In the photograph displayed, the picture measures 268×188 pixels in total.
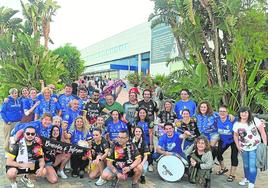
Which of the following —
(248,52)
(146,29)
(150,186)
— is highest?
(146,29)

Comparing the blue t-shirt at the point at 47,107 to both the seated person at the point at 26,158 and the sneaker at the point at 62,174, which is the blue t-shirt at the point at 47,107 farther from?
the seated person at the point at 26,158

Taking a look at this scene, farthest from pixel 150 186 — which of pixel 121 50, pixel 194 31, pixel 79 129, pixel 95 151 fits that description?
pixel 121 50

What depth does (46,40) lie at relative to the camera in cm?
2252

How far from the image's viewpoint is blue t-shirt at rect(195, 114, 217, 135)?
671 centimetres

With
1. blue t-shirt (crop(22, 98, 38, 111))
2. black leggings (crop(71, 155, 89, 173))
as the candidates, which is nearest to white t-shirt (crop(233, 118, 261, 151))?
black leggings (crop(71, 155, 89, 173))

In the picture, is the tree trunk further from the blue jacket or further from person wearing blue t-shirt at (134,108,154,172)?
the blue jacket

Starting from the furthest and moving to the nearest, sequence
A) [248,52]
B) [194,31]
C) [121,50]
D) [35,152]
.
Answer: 1. [121,50]
2. [194,31]
3. [248,52]
4. [35,152]

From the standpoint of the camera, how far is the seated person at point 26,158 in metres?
5.64

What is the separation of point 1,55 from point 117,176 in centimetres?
1434

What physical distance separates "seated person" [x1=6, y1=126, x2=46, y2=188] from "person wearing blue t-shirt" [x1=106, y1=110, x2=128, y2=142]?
4.94ft

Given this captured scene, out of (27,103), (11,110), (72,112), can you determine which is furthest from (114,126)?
(11,110)

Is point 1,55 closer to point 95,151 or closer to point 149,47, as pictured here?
point 95,151

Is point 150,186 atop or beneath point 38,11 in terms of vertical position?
beneath

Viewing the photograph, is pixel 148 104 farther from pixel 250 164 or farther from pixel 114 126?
pixel 250 164
